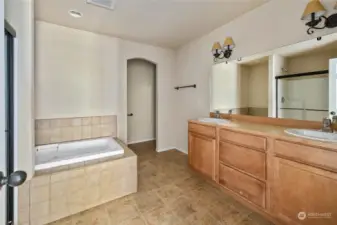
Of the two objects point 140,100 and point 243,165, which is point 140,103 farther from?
point 243,165

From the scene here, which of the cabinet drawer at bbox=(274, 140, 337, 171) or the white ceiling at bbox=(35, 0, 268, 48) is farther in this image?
the white ceiling at bbox=(35, 0, 268, 48)

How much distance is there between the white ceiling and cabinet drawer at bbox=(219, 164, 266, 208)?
2.07 m

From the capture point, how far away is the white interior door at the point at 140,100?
4.43 metres

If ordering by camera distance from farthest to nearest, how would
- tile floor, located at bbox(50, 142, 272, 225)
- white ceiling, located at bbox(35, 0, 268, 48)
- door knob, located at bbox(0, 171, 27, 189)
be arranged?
white ceiling, located at bbox(35, 0, 268, 48) < tile floor, located at bbox(50, 142, 272, 225) < door knob, located at bbox(0, 171, 27, 189)

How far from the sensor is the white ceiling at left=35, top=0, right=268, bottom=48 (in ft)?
6.93

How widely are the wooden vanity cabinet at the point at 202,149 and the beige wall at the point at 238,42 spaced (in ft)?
2.33

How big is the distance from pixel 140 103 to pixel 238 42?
287cm

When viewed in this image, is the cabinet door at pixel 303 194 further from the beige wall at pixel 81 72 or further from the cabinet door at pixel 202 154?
the beige wall at pixel 81 72

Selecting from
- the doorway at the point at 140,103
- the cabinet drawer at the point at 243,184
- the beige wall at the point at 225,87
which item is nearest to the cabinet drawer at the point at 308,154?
the cabinet drawer at the point at 243,184

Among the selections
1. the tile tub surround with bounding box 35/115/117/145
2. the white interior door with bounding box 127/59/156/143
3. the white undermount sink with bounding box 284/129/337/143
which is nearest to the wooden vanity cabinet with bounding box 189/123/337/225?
the white undermount sink with bounding box 284/129/337/143

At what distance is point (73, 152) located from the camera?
2.67 m

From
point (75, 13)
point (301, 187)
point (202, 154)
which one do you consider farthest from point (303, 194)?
point (75, 13)

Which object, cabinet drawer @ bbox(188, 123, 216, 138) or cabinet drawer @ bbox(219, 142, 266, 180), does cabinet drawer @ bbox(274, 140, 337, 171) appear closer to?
cabinet drawer @ bbox(219, 142, 266, 180)

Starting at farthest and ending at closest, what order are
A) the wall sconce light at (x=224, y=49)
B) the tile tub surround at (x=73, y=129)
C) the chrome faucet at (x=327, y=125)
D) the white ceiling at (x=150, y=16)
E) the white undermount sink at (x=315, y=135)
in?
the tile tub surround at (x=73, y=129) → the wall sconce light at (x=224, y=49) → the white ceiling at (x=150, y=16) → the chrome faucet at (x=327, y=125) → the white undermount sink at (x=315, y=135)
